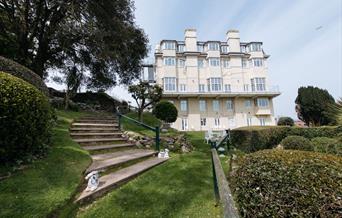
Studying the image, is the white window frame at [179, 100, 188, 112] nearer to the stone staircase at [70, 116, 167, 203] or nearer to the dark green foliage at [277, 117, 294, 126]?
the dark green foliage at [277, 117, 294, 126]

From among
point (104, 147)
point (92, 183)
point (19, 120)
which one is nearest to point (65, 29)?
point (104, 147)

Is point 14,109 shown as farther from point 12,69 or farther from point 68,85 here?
point 68,85

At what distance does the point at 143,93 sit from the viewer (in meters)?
13.9

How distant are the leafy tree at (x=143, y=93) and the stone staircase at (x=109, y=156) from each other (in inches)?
179

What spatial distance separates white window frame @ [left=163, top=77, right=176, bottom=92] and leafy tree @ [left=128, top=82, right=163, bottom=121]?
15009 millimetres

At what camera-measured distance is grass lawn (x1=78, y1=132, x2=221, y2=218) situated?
3463 millimetres

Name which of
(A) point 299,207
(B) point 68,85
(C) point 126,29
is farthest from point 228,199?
(B) point 68,85

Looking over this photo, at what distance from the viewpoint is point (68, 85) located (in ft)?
51.9

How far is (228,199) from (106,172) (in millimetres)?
3892

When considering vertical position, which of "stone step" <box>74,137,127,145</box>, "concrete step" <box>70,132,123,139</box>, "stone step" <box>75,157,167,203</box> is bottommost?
"stone step" <box>75,157,167,203</box>

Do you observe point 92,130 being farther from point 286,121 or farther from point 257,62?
point 257,62

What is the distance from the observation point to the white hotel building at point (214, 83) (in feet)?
98.9

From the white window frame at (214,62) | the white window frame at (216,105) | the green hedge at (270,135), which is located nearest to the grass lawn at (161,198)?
the green hedge at (270,135)

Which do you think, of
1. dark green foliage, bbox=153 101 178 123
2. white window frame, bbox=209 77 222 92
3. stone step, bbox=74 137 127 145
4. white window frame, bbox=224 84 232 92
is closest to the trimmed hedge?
stone step, bbox=74 137 127 145
